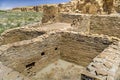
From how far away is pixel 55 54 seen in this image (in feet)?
28.7

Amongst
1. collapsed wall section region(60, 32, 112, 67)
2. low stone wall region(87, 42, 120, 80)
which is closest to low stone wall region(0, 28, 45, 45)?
collapsed wall section region(60, 32, 112, 67)

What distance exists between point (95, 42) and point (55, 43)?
5.82 ft

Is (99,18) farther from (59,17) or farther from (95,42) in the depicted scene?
(95,42)

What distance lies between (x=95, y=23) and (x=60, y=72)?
4814 mm

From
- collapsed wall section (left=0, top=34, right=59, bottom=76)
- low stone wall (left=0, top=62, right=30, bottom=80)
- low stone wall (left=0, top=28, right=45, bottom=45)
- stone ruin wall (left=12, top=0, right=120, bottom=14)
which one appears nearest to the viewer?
low stone wall (left=0, top=62, right=30, bottom=80)

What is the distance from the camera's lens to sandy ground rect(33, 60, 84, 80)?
25.6 ft

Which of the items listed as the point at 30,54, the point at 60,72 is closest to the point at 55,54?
the point at 60,72

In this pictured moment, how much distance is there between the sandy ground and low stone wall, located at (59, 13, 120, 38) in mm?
2453

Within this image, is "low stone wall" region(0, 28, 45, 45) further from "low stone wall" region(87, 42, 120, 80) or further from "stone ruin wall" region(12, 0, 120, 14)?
"stone ruin wall" region(12, 0, 120, 14)

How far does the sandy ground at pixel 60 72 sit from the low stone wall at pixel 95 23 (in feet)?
8.05

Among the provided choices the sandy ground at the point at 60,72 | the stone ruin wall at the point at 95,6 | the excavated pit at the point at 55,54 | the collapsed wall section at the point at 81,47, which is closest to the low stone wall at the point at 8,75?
the excavated pit at the point at 55,54

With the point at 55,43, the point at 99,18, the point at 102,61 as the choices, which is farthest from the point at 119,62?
the point at 99,18

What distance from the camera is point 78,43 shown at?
27.5 feet

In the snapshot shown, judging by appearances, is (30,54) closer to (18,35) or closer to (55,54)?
(55,54)
